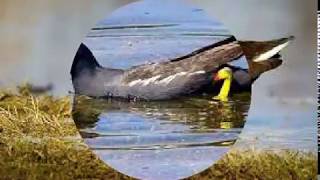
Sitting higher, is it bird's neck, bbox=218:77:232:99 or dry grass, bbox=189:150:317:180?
bird's neck, bbox=218:77:232:99

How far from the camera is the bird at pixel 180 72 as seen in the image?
2512mm

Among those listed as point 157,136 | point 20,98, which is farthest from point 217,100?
point 20,98

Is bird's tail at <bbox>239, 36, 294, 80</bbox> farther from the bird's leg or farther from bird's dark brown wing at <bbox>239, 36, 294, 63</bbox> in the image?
the bird's leg

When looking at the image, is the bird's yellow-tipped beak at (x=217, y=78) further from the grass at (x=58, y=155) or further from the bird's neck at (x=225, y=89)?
the grass at (x=58, y=155)

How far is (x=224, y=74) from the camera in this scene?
2545 millimetres

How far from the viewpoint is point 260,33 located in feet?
8.41

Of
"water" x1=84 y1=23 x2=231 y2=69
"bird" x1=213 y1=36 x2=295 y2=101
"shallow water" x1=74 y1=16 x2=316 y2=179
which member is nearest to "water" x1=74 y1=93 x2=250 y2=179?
"shallow water" x1=74 y1=16 x2=316 y2=179

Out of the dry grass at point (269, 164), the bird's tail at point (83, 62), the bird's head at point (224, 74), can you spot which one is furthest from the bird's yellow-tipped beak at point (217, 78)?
the bird's tail at point (83, 62)

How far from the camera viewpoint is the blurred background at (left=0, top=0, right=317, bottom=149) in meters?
2.51

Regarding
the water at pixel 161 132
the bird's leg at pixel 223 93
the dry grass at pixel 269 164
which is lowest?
the dry grass at pixel 269 164

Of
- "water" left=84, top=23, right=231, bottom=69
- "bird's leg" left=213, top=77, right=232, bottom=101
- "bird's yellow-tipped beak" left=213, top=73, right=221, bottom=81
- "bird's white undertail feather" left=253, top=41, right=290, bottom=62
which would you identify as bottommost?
"bird's leg" left=213, top=77, right=232, bottom=101

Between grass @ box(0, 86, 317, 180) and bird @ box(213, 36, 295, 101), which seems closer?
grass @ box(0, 86, 317, 180)

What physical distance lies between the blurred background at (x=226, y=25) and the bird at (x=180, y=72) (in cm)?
5

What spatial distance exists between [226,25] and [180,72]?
1.13ft
